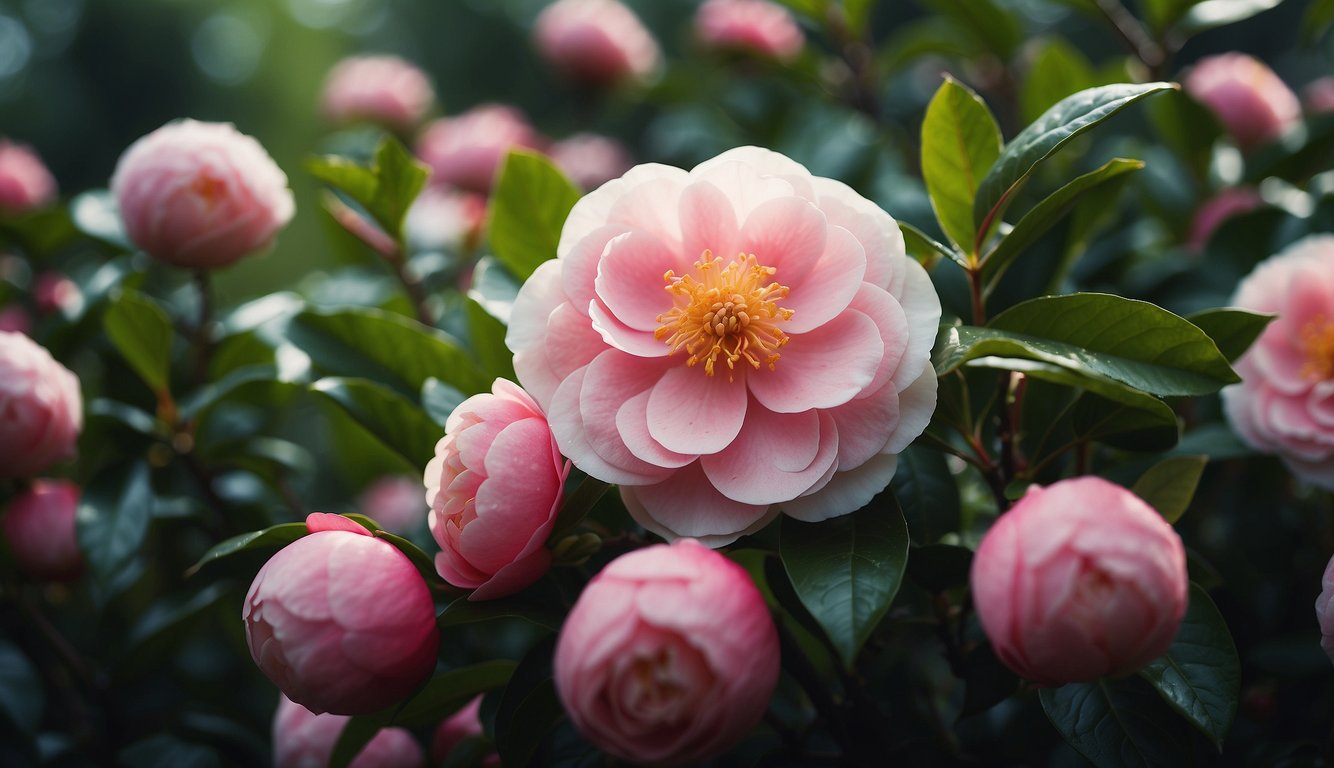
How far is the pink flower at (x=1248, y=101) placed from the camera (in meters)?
1.42

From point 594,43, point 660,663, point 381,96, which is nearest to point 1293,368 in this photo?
A: point 660,663

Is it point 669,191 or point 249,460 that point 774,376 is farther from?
point 249,460

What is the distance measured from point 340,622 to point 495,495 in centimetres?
13

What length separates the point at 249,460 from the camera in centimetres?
106

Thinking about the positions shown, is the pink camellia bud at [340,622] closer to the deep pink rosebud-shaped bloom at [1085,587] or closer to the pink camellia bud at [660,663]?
the pink camellia bud at [660,663]

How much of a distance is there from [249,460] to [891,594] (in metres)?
0.79

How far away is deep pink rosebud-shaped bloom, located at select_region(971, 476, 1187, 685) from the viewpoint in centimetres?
52

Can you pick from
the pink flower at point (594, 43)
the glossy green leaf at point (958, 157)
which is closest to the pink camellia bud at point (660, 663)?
the glossy green leaf at point (958, 157)

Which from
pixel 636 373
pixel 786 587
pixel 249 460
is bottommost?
pixel 249 460

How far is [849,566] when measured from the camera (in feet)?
1.96

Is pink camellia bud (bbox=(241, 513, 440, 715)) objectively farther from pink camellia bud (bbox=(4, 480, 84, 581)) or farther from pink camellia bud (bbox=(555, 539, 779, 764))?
pink camellia bud (bbox=(4, 480, 84, 581))

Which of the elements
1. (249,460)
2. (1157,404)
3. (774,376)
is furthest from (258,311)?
(1157,404)

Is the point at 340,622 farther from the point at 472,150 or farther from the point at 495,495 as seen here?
the point at 472,150

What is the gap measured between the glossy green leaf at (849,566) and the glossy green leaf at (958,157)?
243 mm
